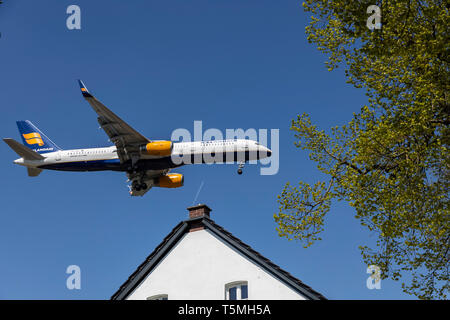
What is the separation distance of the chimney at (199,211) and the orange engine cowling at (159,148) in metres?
18.4

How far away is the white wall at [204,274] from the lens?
2175 centimetres

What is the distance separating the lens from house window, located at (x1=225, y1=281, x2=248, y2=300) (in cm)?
2219

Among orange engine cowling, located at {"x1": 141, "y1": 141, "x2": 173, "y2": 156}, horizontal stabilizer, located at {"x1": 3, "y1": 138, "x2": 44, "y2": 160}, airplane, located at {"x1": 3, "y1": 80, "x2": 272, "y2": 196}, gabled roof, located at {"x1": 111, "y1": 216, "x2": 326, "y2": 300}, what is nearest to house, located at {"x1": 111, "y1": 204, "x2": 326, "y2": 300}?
gabled roof, located at {"x1": 111, "y1": 216, "x2": 326, "y2": 300}

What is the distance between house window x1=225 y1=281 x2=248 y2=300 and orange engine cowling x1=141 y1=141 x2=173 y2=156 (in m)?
21.7

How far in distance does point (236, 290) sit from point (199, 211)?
4.10 m

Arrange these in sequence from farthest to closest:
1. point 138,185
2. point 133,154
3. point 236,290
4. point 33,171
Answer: point 33,171, point 138,185, point 133,154, point 236,290

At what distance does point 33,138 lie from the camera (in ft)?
170

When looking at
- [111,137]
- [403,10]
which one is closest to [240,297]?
[403,10]

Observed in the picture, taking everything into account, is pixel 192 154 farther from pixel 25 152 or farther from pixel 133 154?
pixel 25 152

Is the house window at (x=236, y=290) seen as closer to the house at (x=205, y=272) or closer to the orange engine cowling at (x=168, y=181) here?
the house at (x=205, y=272)

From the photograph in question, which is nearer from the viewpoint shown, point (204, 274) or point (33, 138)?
point (204, 274)

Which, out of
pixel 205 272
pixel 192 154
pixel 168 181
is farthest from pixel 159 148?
pixel 205 272

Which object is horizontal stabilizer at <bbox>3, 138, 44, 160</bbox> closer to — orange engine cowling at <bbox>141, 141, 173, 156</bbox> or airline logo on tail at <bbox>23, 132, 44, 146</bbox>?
airline logo on tail at <bbox>23, 132, 44, 146</bbox>
